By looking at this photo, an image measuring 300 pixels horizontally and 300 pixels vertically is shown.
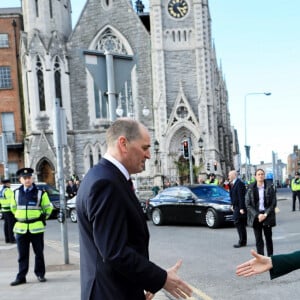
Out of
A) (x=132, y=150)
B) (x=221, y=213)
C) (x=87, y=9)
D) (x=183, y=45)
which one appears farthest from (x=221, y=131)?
(x=132, y=150)

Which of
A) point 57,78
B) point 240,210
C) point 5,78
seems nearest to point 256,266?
point 240,210

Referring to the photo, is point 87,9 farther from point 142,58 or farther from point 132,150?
point 132,150

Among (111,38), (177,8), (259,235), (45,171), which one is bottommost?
(45,171)

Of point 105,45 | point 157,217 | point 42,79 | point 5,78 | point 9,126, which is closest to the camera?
point 157,217

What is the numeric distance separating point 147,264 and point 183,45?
4085 cm

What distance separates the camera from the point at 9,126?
44.5 metres

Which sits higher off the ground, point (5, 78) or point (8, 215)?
point (5, 78)

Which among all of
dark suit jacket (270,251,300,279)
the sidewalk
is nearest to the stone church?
the sidewalk

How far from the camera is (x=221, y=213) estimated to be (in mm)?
15367

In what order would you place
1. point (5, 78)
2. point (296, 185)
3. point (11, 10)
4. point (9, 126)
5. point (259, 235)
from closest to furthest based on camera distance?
1. point (259, 235)
2. point (296, 185)
3. point (5, 78)
4. point (9, 126)
5. point (11, 10)

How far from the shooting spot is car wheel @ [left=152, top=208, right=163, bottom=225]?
17422 millimetres

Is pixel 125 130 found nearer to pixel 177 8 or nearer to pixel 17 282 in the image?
pixel 17 282

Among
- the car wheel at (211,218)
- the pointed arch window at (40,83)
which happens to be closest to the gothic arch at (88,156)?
the pointed arch window at (40,83)

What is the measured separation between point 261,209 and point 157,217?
8.52 metres
